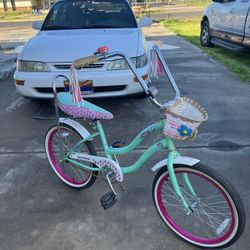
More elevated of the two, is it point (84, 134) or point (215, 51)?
point (84, 134)

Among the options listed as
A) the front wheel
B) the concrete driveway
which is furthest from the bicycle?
the concrete driveway

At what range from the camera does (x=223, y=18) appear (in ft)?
27.4

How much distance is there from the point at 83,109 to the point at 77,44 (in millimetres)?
2153

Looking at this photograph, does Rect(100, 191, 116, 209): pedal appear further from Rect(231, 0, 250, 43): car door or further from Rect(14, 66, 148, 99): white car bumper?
Rect(231, 0, 250, 43): car door

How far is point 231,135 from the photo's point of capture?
406 centimetres

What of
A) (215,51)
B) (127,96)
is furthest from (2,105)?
(215,51)

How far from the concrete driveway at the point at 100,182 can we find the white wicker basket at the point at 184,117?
904mm

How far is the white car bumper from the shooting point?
14.1 ft

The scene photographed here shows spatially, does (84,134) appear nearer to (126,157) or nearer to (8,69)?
(126,157)

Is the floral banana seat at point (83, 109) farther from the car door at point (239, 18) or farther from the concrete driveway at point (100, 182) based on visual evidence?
the car door at point (239, 18)

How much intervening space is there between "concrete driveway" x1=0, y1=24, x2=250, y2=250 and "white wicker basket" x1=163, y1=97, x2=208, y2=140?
0.90 metres

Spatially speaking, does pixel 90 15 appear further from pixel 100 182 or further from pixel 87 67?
pixel 100 182

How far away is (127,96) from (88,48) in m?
0.82

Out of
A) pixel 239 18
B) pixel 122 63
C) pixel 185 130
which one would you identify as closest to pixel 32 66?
pixel 122 63
